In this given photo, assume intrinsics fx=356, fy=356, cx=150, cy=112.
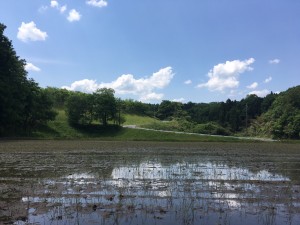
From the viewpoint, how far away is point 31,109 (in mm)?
54719

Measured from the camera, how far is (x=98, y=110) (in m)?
70.2

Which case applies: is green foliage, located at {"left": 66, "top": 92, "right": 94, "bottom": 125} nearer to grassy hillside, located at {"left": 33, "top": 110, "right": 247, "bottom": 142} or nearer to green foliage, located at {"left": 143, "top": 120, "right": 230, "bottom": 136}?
grassy hillside, located at {"left": 33, "top": 110, "right": 247, "bottom": 142}

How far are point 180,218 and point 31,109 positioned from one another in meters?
49.7

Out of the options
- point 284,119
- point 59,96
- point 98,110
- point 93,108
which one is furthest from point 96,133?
point 284,119

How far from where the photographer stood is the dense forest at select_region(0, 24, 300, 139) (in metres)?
51.2

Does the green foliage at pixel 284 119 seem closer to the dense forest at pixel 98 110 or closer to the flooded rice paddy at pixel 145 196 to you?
the dense forest at pixel 98 110

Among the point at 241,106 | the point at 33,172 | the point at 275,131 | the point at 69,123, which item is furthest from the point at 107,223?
the point at 241,106

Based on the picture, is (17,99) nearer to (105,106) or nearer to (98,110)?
(98,110)

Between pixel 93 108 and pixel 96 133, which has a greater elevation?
pixel 93 108

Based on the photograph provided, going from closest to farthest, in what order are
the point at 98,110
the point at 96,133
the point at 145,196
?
the point at 145,196, the point at 96,133, the point at 98,110

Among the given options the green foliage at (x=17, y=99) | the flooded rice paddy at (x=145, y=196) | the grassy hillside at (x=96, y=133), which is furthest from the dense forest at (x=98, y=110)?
the flooded rice paddy at (x=145, y=196)

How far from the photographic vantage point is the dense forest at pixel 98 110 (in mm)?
51156

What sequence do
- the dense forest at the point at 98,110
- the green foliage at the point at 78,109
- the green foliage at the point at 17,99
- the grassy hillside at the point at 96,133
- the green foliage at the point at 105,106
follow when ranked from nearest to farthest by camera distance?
the green foliage at the point at 17,99
the dense forest at the point at 98,110
the grassy hillside at the point at 96,133
the green foliage at the point at 78,109
the green foliage at the point at 105,106

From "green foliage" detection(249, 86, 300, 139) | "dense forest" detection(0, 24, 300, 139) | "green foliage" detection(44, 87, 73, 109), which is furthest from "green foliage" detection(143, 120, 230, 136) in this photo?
"green foliage" detection(44, 87, 73, 109)
